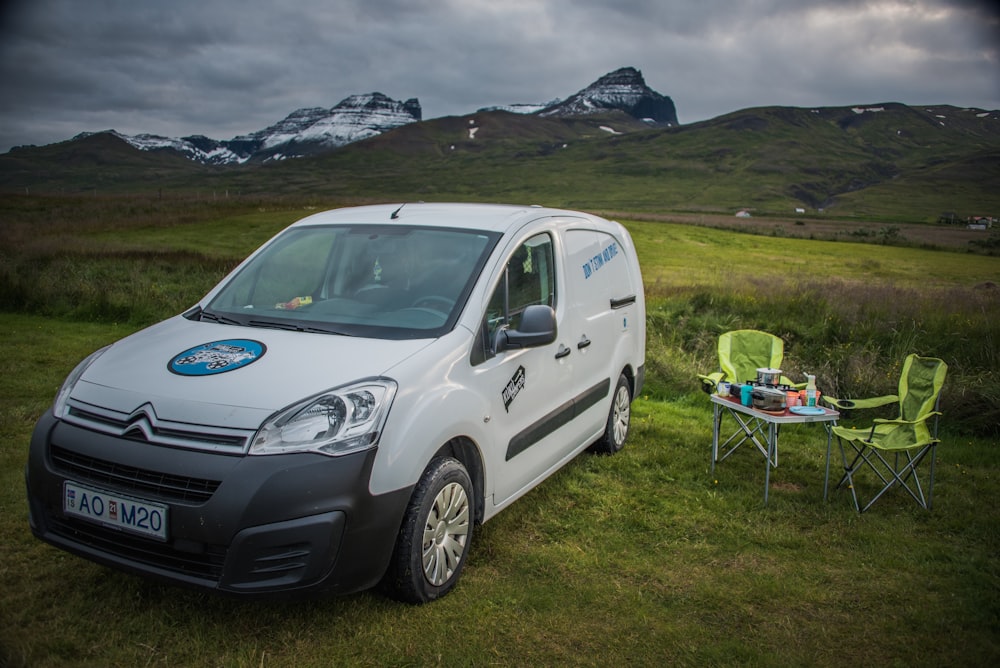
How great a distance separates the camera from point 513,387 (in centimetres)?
404

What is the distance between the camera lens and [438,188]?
484 ft

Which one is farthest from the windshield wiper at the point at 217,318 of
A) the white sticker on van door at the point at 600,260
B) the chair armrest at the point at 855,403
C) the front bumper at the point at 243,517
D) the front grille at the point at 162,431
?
the chair armrest at the point at 855,403

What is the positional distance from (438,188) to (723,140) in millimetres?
93197

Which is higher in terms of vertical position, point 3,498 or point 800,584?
point 3,498

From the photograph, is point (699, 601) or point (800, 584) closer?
point (699, 601)

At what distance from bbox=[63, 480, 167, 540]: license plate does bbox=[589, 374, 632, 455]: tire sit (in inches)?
146

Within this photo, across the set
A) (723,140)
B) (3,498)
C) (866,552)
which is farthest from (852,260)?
(723,140)

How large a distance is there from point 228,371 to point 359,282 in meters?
1.20

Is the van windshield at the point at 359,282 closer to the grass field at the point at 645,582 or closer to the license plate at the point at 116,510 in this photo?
the license plate at the point at 116,510

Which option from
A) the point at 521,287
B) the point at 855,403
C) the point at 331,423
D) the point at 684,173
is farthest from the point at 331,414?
the point at 684,173

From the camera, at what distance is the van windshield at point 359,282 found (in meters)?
3.85

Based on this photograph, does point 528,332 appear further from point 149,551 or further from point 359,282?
point 149,551

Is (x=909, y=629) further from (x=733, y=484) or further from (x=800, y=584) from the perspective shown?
(x=733, y=484)

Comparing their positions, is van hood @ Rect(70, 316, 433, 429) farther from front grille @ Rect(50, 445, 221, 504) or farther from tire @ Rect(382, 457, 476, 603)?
tire @ Rect(382, 457, 476, 603)
